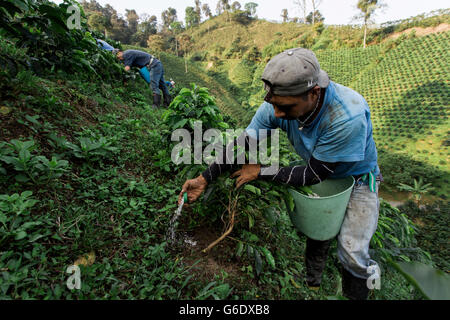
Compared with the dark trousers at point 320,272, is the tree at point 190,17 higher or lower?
higher

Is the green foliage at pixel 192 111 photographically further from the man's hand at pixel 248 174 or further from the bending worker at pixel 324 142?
the man's hand at pixel 248 174

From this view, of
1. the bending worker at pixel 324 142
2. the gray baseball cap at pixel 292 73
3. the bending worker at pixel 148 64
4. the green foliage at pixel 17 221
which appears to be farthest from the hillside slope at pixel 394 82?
the green foliage at pixel 17 221

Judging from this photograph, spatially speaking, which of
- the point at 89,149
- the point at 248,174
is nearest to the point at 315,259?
the point at 248,174

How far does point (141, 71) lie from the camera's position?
592 centimetres

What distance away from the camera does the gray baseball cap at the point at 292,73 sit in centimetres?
122

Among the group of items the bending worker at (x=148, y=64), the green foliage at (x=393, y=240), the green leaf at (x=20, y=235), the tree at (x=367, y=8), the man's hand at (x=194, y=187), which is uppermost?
the tree at (x=367, y=8)

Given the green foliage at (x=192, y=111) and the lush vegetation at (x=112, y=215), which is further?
the green foliage at (x=192, y=111)

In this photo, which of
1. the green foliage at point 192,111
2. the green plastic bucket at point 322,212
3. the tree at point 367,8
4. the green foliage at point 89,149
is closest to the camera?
the green plastic bucket at point 322,212

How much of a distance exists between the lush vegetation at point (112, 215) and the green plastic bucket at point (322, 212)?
15 cm

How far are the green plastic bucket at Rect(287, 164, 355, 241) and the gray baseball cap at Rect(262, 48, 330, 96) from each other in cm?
70

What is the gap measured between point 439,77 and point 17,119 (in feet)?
97.1

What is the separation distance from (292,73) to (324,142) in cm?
49

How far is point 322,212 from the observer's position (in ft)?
5.07
